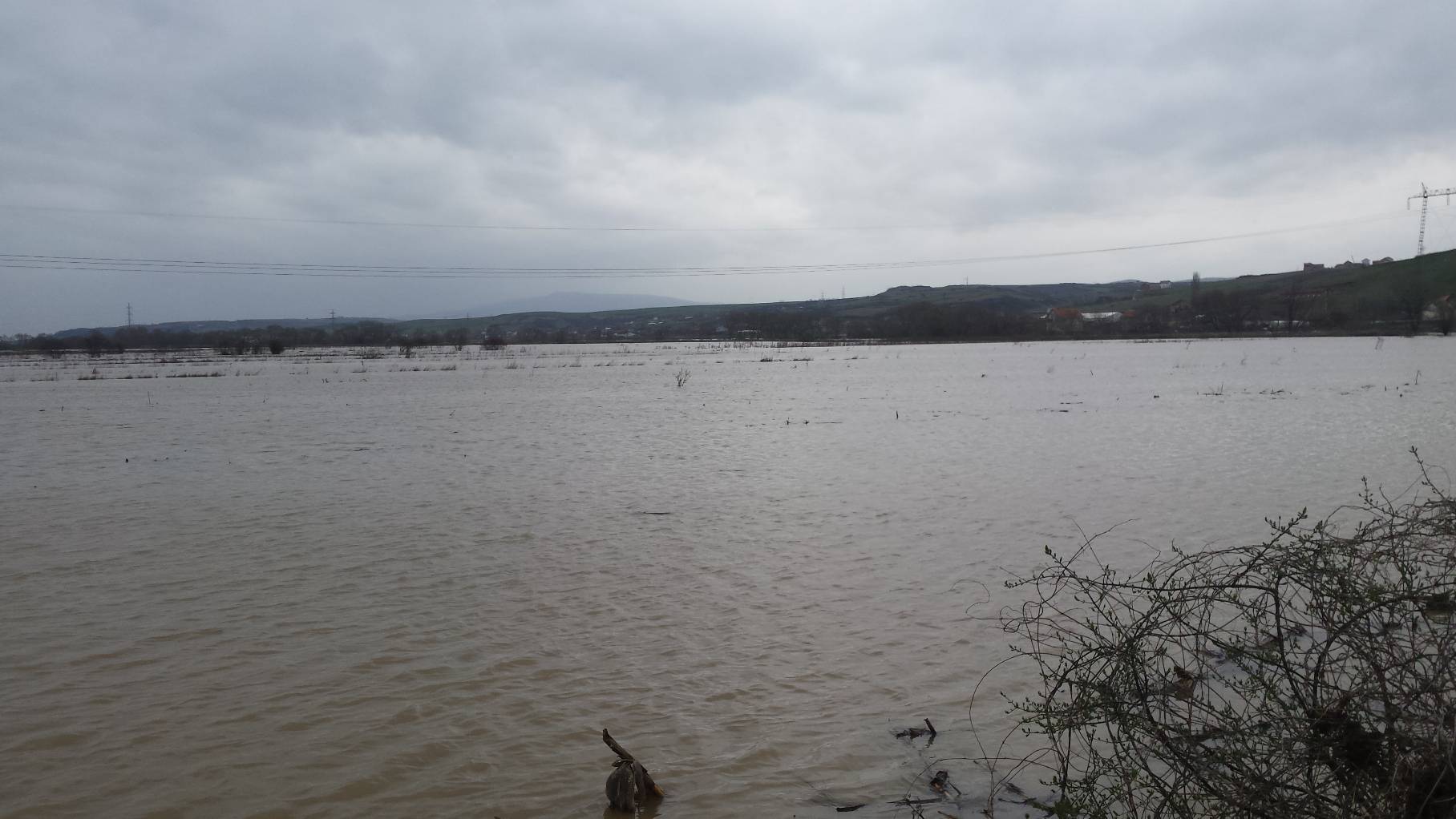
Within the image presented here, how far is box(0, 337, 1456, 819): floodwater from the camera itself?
5.19 meters

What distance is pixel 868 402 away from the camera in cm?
2747

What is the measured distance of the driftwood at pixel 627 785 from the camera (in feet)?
15.3

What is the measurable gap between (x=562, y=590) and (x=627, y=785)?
3.97 meters

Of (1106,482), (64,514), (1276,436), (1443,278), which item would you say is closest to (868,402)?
(1276,436)

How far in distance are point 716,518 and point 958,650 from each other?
5.03 meters

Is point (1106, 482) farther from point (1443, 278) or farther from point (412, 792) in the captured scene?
point (1443, 278)

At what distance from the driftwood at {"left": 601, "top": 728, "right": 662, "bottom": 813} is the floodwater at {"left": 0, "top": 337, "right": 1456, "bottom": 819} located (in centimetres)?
13

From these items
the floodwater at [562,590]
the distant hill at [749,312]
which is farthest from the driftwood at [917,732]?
the distant hill at [749,312]

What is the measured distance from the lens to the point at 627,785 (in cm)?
466

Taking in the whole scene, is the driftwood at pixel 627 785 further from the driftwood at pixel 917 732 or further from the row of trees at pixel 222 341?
the row of trees at pixel 222 341

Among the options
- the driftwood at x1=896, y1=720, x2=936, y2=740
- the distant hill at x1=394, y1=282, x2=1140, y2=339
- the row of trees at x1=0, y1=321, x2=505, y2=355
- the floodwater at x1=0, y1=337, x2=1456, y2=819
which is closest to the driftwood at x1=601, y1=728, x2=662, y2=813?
the floodwater at x1=0, y1=337, x2=1456, y2=819

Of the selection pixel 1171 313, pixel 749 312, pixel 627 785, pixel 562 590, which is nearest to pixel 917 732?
pixel 627 785

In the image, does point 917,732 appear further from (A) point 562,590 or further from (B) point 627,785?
(A) point 562,590

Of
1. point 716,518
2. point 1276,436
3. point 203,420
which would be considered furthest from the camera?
point 203,420
